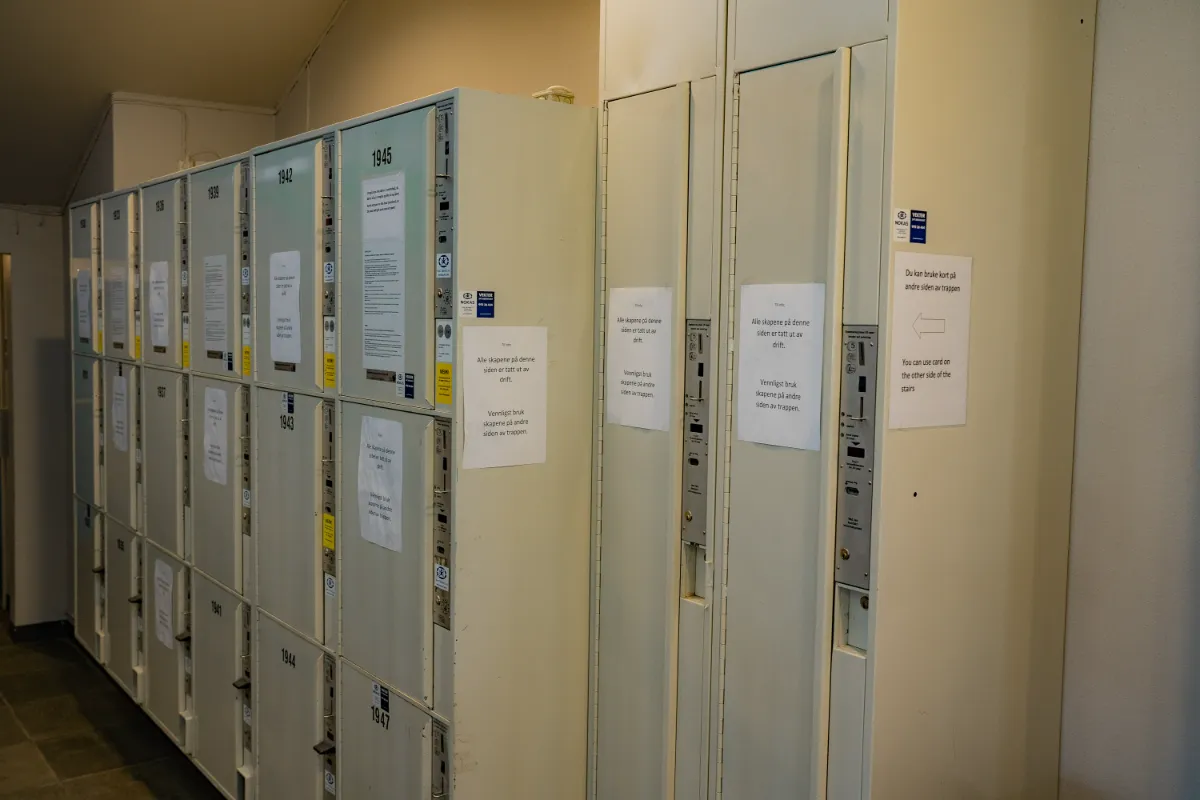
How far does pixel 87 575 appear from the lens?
4.88 m

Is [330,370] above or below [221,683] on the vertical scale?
above

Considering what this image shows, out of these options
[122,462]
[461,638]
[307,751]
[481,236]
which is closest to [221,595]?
[307,751]

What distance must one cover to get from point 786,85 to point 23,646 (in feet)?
17.9

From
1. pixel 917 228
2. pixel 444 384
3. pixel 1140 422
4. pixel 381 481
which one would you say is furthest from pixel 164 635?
pixel 1140 422

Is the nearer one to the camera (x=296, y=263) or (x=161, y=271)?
(x=296, y=263)

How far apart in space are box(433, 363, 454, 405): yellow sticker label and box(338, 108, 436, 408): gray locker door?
3 cm

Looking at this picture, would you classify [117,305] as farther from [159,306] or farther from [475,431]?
[475,431]

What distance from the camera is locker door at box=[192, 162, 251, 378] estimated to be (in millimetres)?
3301

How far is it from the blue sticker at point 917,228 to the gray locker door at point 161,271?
292cm

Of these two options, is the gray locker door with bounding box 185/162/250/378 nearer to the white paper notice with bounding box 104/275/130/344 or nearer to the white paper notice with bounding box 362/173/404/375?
the white paper notice with bounding box 104/275/130/344

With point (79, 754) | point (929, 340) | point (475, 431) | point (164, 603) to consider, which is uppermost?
point (929, 340)

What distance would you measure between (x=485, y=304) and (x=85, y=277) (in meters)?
3.34

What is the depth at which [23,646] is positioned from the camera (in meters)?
5.56

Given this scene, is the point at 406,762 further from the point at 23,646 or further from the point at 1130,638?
the point at 23,646
